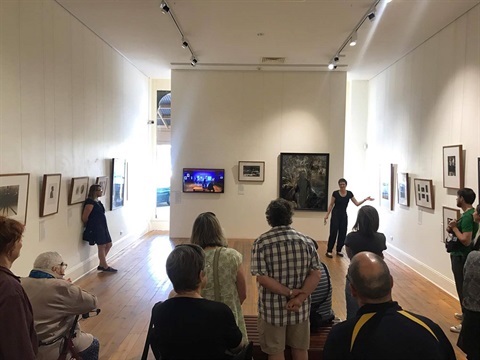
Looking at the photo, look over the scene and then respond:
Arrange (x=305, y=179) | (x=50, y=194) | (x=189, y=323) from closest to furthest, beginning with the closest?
1. (x=189, y=323)
2. (x=50, y=194)
3. (x=305, y=179)

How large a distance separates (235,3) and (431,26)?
3358 millimetres

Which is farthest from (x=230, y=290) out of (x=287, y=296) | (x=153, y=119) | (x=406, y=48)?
(x=153, y=119)

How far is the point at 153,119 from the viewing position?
420 inches

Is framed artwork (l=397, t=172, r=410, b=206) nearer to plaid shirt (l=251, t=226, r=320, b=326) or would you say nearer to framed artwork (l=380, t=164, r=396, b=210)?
framed artwork (l=380, t=164, r=396, b=210)

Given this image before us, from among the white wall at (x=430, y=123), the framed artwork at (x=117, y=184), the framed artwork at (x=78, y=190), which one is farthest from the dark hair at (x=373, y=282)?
the framed artwork at (x=117, y=184)

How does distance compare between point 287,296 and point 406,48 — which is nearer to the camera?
point 287,296

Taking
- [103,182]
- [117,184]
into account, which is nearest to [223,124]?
[117,184]

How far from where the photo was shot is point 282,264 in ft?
8.11

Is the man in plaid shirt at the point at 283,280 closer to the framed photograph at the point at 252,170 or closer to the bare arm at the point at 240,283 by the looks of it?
the bare arm at the point at 240,283

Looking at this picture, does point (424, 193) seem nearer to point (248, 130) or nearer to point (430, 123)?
point (430, 123)

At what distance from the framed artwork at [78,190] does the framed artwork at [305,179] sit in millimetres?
4846

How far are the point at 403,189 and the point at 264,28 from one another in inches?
173

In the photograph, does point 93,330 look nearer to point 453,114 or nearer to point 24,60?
point 24,60

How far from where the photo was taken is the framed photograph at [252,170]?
9.21m
